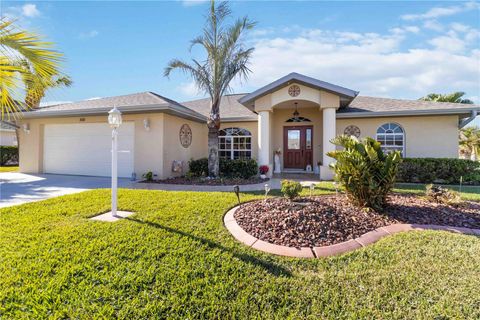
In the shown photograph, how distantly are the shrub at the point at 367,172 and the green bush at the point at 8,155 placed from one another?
2662cm

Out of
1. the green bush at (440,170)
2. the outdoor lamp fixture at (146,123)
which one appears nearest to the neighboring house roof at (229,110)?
the outdoor lamp fixture at (146,123)

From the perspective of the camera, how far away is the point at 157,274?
3148 mm

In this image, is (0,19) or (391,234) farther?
(391,234)

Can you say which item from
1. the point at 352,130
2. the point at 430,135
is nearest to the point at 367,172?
the point at 352,130

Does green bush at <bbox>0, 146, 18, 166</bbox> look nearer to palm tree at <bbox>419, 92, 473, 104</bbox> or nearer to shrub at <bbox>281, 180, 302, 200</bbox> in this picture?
shrub at <bbox>281, 180, 302, 200</bbox>

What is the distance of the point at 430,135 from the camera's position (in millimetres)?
12195

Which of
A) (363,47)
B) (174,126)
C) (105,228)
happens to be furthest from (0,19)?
(363,47)

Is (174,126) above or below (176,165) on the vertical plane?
above

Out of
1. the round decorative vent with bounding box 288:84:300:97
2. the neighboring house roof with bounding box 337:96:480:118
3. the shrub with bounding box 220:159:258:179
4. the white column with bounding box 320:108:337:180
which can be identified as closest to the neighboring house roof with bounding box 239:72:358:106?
the round decorative vent with bounding box 288:84:300:97

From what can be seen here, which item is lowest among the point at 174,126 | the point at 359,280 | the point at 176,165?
the point at 359,280

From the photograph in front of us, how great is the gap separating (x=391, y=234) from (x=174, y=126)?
33.8 feet

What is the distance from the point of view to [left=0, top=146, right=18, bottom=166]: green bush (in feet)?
64.3

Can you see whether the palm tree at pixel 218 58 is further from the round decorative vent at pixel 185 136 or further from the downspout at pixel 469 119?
the downspout at pixel 469 119

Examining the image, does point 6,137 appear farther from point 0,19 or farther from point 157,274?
point 157,274
